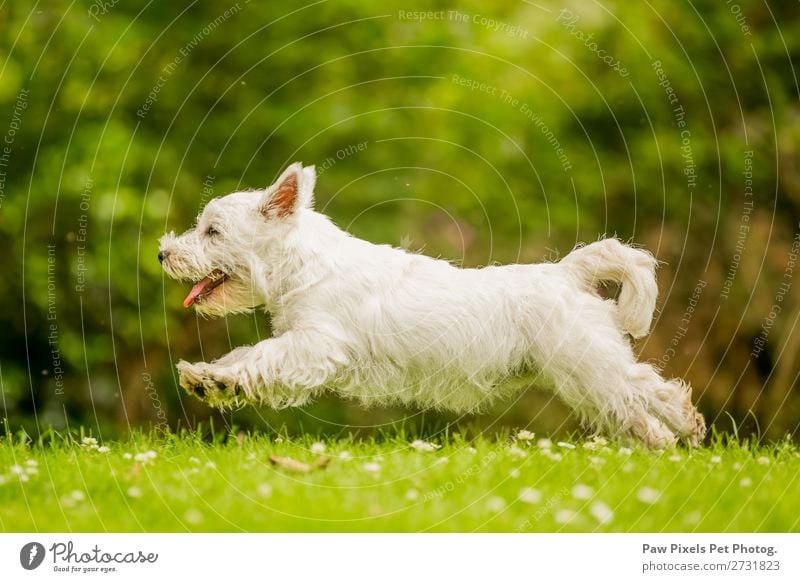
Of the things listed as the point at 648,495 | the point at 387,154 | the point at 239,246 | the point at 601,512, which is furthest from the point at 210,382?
the point at 387,154


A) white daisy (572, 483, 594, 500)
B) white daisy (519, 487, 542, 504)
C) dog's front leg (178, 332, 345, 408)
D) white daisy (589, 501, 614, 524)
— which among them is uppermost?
dog's front leg (178, 332, 345, 408)

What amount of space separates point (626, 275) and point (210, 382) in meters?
3.31

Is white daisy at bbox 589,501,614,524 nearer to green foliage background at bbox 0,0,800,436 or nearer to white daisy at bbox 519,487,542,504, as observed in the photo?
white daisy at bbox 519,487,542,504

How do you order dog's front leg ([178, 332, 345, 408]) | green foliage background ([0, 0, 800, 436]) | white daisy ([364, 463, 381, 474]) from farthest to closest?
green foliage background ([0, 0, 800, 436]) < dog's front leg ([178, 332, 345, 408]) < white daisy ([364, 463, 381, 474])

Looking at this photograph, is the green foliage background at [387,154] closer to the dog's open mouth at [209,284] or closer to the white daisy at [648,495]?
the dog's open mouth at [209,284]

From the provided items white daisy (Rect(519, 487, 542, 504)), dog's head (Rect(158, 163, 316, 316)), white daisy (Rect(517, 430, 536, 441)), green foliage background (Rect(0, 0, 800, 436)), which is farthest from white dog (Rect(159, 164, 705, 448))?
green foliage background (Rect(0, 0, 800, 436))

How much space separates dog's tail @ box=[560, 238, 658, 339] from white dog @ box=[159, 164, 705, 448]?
1 cm

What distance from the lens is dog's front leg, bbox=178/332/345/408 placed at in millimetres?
7410

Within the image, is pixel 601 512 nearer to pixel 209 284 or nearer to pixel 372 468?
pixel 372 468

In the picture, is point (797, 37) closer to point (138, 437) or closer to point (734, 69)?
point (734, 69)

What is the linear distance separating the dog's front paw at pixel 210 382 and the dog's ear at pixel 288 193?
134cm

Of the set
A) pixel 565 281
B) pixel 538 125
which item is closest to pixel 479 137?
pixel 538 125

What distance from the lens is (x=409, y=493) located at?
268 inches

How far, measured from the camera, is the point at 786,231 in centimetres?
1471
